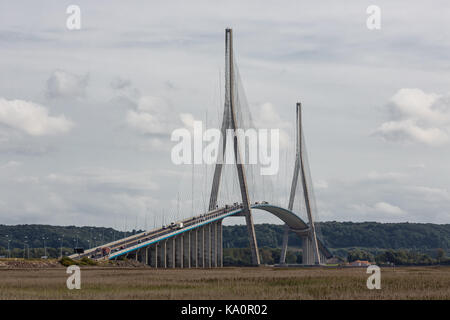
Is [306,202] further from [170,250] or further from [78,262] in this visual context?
[78,262]

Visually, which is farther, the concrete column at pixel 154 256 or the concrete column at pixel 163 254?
the concrete column at pixel 163 254

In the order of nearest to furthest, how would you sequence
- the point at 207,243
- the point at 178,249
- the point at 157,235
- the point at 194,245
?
the point at 157,235, the point at 178,249, the point at 194,245, the point at 207,243

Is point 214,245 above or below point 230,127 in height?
below

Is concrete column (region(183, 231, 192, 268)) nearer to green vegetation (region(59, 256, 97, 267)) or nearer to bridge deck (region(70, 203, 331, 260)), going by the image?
bridge deck (region(70, 203, 331, 260))

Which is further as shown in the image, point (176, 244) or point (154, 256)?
point (176, 244)

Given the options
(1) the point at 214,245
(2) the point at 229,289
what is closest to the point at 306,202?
(1) the point at 214,245

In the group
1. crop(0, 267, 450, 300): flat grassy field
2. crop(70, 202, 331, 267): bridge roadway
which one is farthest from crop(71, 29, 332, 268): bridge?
crop(0, 267, 450, 300): flat grassy field

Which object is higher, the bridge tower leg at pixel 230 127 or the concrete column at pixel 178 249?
the bridge tower leg at pixel 230 127

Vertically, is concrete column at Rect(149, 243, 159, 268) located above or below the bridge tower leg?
below

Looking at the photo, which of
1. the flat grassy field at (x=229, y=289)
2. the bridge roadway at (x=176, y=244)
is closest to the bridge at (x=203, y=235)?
the bridge roadway at (x=176, y=244)

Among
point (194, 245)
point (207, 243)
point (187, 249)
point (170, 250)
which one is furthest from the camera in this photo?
point (207, 243)

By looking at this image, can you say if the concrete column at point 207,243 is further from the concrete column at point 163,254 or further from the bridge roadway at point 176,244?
the concrete column at point 163,254
